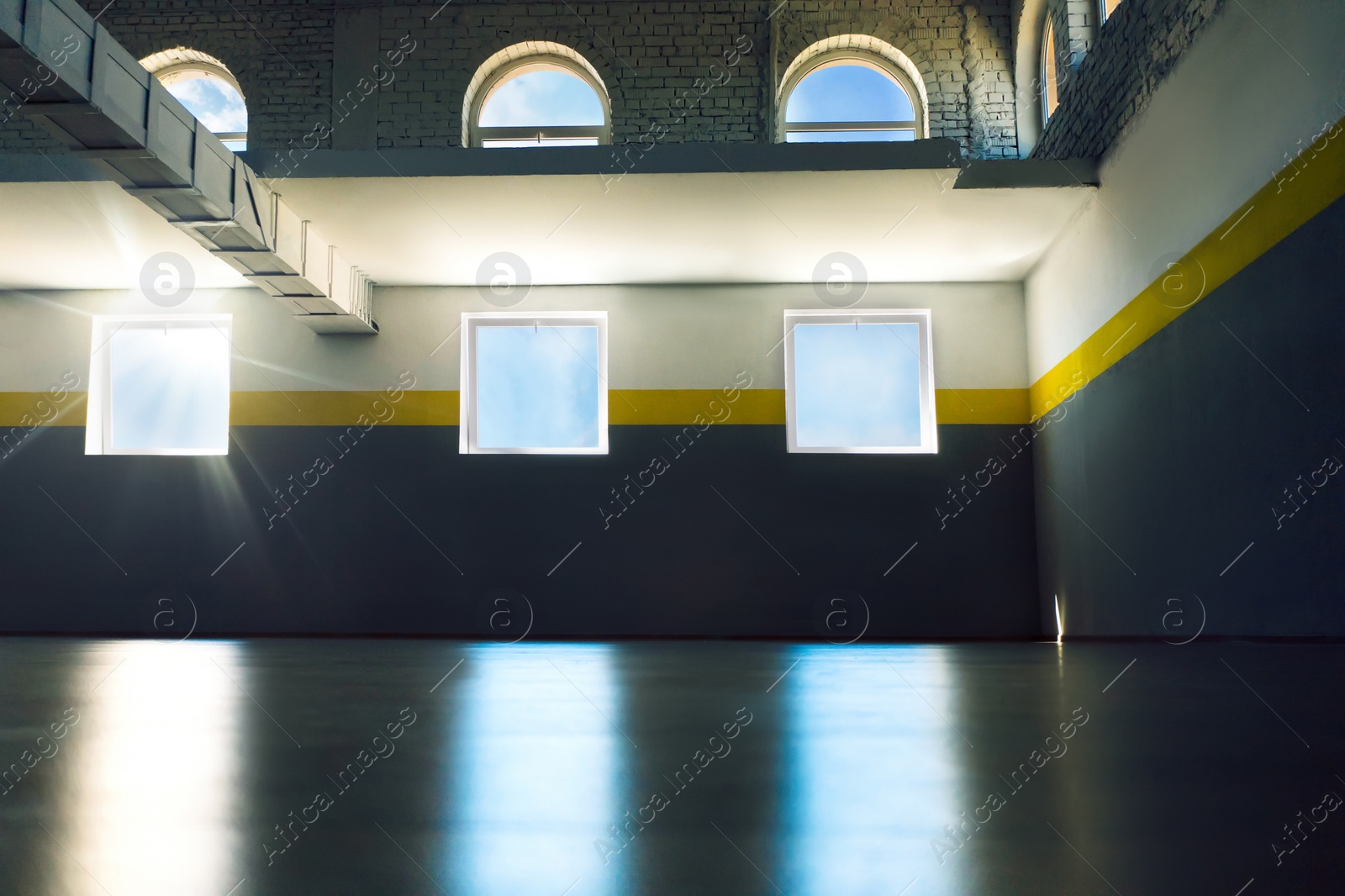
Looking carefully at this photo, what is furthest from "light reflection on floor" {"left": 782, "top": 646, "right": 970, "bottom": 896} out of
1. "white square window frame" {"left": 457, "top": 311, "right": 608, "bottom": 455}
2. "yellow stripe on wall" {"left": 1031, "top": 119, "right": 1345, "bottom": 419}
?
"white square window frame" {"left": 457, "top": 311, "right": 608, "bottom": 455}

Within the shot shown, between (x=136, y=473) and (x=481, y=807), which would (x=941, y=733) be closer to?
(x=481, y=807)

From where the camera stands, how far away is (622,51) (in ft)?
28.5

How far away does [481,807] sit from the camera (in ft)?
4.26

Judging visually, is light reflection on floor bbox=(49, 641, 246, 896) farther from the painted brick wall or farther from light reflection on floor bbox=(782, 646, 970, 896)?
the painted brick wall

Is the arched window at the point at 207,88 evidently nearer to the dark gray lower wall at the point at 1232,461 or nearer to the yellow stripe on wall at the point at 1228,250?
the yellow stripe on wall at the point at 1228,250

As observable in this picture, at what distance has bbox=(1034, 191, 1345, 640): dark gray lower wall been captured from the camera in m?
4.15

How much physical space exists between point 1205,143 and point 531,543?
611 cm

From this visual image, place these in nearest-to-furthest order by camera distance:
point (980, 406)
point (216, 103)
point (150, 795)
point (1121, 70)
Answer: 1. point (150, 795)
2. point (1121, 70)
3. point (980, 406)
4. point (216, 103)

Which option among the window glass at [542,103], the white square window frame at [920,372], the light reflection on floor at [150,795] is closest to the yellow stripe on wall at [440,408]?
the white square window frame at [920,372]

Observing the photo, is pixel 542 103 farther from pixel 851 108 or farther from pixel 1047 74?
pixel 1047 74

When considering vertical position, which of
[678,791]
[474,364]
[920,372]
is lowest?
[678,791]

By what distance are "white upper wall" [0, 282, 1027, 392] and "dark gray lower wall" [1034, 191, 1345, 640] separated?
1925 mm

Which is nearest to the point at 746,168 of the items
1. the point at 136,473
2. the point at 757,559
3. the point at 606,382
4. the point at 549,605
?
the point at 606,382

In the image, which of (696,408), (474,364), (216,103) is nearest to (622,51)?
(474,364)
